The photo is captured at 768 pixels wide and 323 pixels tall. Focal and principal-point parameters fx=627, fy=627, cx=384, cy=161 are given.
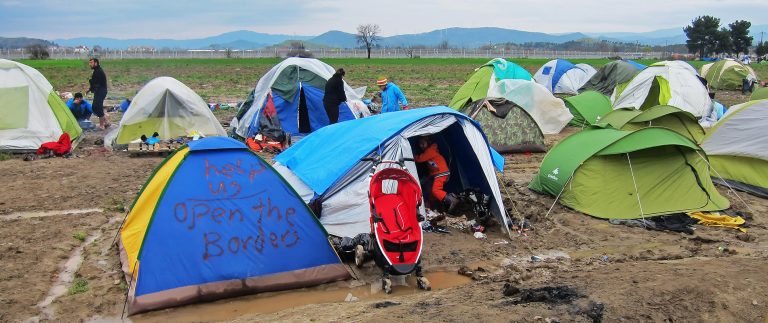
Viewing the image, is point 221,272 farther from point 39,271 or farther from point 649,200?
point 649,200

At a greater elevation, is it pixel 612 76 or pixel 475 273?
pixel 612 76

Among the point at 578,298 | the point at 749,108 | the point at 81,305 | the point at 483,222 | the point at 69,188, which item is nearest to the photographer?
the point at 578,298

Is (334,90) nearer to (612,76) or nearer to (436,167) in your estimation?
(436,167)

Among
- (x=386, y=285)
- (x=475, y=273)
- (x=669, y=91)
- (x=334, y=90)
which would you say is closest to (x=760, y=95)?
(x=669, y=91)

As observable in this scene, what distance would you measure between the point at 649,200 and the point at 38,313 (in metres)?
8.12

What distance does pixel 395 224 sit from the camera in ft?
23.6

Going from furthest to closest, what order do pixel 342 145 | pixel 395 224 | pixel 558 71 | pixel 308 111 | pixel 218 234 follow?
pixel 558 71 → pixel 308 111 → pixel 342 145 → pixel 395 224 → pixel 218 234

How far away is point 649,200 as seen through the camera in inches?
372

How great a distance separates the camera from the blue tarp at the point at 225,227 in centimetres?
648

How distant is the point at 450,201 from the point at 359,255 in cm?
243

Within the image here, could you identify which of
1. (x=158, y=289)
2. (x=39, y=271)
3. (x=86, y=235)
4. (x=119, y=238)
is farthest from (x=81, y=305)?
(x=86, y=235)

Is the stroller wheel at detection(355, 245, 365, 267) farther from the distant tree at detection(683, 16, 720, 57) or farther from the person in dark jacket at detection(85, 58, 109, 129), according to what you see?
the distant tree at detection(683, 16, 720, 57)

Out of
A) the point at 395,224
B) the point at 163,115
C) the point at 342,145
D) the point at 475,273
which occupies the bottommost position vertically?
the point at 475,273

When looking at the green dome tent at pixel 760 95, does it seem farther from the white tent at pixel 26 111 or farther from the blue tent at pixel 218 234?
the white tent at pixel 26 111
